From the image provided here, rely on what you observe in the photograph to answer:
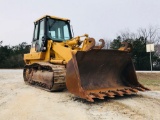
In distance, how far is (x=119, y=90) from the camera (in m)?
7.06

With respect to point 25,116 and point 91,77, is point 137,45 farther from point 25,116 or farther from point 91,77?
point 25,116

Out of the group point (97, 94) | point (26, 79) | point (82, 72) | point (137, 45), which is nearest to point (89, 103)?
point (97, 94)

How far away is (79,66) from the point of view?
6.99 metres

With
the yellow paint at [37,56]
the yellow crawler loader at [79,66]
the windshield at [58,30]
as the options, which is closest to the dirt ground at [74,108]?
the yellow crawler loader at [79,66]

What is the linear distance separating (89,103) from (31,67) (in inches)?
168

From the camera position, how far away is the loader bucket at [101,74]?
21.2 ft

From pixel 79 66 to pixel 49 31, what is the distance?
2.66 meters

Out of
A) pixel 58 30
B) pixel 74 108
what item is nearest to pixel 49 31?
pixel 58 30

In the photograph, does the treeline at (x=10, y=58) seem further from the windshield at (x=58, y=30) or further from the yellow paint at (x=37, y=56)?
the windshield at (x=58, y=30)

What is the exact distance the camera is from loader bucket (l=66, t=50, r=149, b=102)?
6449 mm

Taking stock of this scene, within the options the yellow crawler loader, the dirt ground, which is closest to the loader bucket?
the yellow crawler loader

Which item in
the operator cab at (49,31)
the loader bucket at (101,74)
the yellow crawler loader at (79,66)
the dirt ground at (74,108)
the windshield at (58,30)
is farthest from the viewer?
the windshield at (58,30)

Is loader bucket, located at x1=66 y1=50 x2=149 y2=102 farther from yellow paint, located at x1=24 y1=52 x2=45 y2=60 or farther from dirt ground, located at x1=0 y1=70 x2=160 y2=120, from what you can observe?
yellow paint, located at x1=24 y1=52 x2=45 y2=60

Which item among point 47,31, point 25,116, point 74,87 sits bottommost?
point 25,116
